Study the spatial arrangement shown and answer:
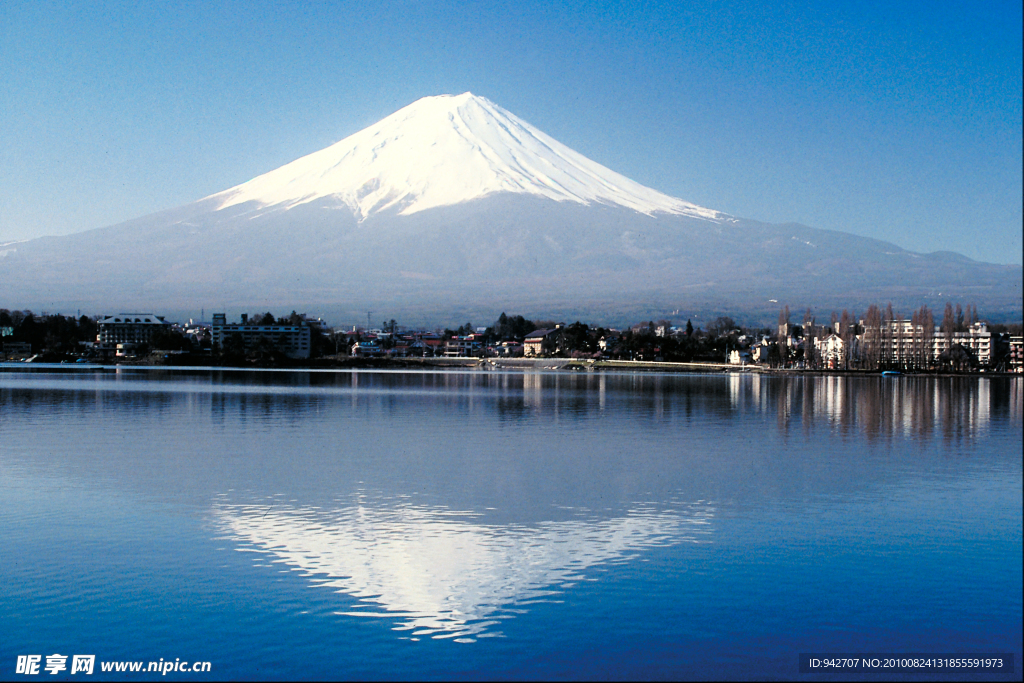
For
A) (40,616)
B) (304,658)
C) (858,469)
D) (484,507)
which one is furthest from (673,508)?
(40,616)

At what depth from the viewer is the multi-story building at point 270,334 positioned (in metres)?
84.9

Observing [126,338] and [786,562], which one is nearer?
[786,562]

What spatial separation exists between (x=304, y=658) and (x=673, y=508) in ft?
15.4

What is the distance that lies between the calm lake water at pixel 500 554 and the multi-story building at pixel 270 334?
72210mm

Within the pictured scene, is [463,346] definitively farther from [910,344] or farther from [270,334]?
[910,344]

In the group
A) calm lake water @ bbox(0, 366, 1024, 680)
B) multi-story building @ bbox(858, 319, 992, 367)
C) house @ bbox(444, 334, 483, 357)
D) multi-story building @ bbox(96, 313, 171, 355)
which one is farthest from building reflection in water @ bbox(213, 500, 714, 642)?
house @ bbox(444, 334, 483, 357)

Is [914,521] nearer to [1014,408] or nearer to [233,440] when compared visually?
[233,440]

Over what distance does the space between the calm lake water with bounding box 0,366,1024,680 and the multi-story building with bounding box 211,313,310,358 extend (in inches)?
2843

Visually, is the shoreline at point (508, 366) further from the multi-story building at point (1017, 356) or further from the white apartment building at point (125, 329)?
the white apartment building at point (125, 329)

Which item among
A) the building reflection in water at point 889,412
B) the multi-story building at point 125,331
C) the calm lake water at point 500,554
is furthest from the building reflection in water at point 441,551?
the multi-story building at point 125,331

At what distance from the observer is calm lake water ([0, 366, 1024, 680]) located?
16.6 ft

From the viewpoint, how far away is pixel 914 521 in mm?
8367

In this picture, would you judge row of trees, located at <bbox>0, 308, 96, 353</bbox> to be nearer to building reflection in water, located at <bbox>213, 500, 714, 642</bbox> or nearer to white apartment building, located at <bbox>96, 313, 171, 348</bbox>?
white apartment building, located at <bbox>96, 313, 171, 348</bbox>

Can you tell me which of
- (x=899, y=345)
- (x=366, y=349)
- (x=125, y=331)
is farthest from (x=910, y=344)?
(x=125, y=331)
